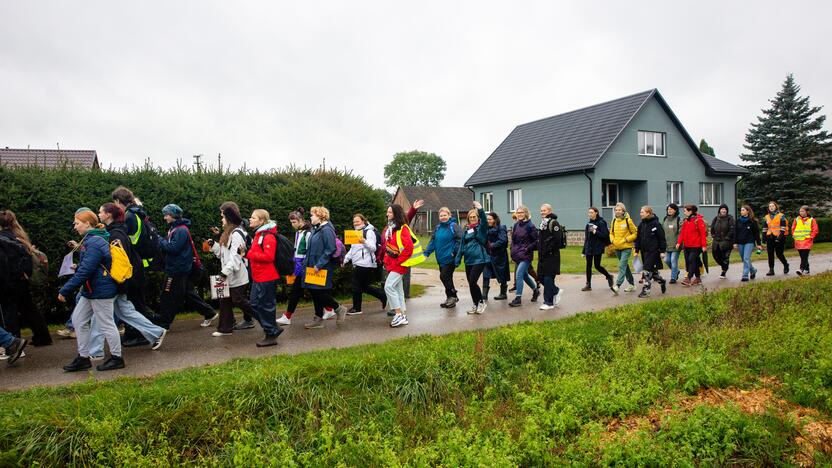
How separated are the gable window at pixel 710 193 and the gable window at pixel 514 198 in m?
10.5

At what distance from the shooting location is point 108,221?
21.6 feet

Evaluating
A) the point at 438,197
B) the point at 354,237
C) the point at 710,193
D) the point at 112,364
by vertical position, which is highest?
the point at 438,197

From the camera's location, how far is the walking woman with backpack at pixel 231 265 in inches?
306

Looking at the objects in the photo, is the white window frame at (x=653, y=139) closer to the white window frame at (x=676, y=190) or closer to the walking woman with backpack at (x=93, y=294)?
the white window frame at (x=676, y=190)

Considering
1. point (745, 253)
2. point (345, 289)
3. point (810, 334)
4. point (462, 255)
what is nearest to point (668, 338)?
point (810, 334)

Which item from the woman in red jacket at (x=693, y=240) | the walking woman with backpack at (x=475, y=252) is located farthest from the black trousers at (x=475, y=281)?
the woman in red jacket at (x=693, y=240)

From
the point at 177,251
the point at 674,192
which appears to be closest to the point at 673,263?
the point at 177,251

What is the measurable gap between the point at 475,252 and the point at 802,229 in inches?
371

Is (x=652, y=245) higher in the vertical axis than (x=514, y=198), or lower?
lower

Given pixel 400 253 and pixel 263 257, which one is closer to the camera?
pixel 263 257

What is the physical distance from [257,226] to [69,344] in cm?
303

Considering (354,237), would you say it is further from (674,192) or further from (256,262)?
(674,192)

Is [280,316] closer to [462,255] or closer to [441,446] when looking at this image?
[462,255]

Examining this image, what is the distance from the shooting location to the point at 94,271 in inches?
237
